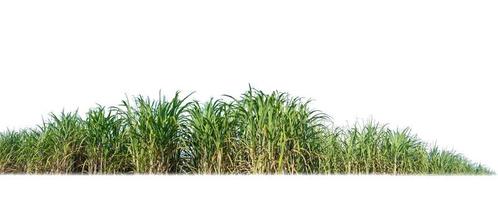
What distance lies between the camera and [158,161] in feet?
18.7

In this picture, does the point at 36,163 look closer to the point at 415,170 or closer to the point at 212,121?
the point at 212,121

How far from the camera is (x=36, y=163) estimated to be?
6754 mm

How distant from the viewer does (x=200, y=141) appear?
577 cm

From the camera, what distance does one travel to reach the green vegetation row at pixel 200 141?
5.64 metres

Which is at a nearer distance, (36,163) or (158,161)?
(158,161)

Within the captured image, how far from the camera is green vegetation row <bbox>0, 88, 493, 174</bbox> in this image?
564 cm
